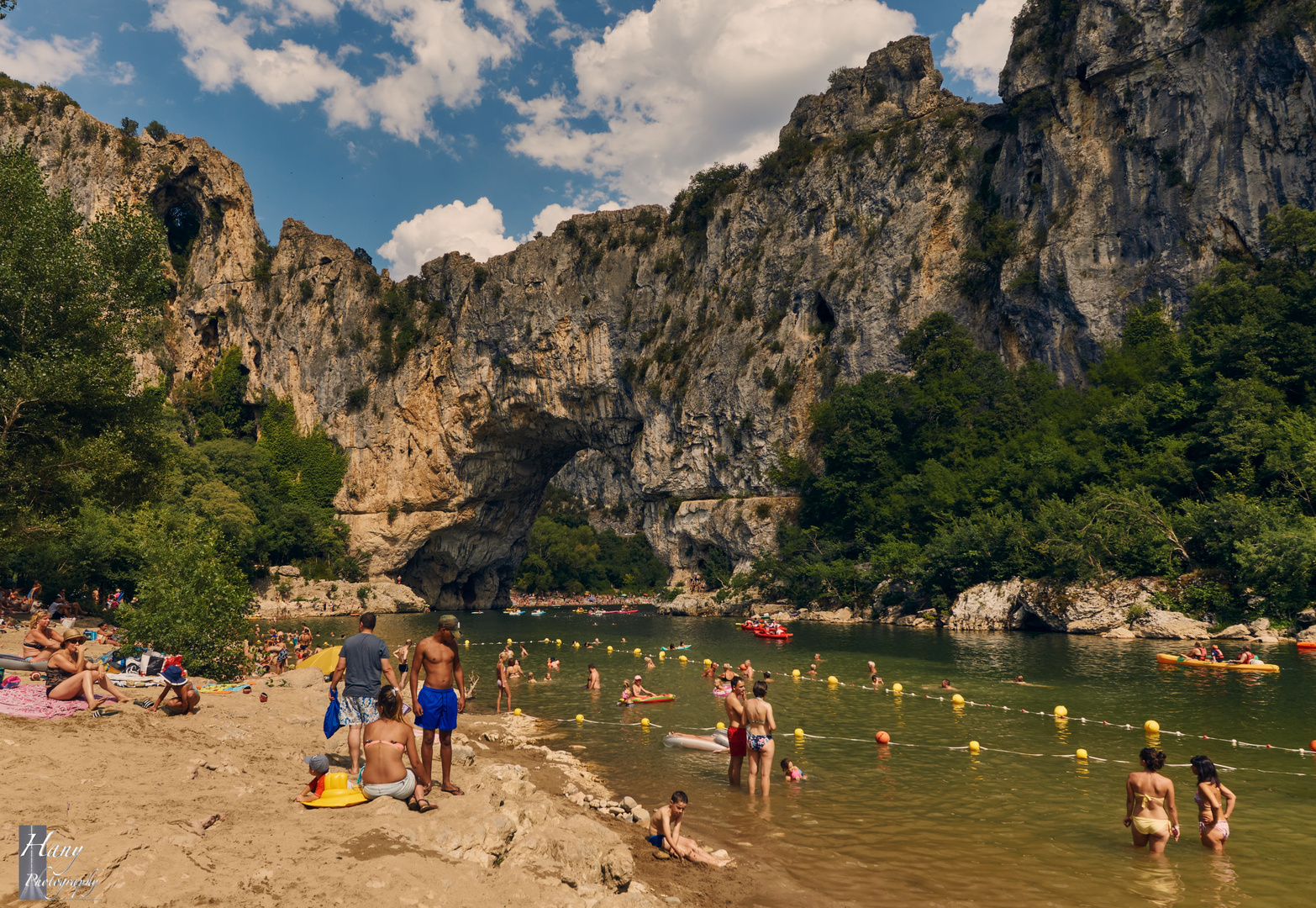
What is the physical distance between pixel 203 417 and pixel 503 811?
239 feet

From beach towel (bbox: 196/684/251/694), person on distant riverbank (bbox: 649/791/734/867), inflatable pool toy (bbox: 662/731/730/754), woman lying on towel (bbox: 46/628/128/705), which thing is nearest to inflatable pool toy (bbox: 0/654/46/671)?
woman lying on towel (bbox: 46/628/128/705)

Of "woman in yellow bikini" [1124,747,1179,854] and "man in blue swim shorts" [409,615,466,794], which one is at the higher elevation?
"man in blue swim shorts" [409,615,466,794]

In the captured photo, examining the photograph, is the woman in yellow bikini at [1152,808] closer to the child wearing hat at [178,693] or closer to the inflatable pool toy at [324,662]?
the child wearing hat at [178,693]

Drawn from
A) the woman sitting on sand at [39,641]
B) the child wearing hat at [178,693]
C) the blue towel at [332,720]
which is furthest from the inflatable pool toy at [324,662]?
the blue towel at [332,720]

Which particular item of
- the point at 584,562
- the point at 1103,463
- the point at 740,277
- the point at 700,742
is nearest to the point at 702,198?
the point at 740,277

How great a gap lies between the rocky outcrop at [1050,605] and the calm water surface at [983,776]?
18.1 feet

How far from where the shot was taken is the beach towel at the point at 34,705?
10094 mm

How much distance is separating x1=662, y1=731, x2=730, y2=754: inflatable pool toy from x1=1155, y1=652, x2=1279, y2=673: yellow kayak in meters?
16.8

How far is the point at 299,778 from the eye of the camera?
368 inches

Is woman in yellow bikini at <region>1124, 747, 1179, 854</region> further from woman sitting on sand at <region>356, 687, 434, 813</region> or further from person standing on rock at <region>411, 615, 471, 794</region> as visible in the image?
woman sitting on sand at <region>356, 687, 434, 813</region>

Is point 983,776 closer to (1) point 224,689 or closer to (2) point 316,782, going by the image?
(2) point 316,782

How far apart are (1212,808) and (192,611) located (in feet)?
65.3

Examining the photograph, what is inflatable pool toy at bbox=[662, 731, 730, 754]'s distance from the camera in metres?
15.0

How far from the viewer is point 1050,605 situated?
35250mm
